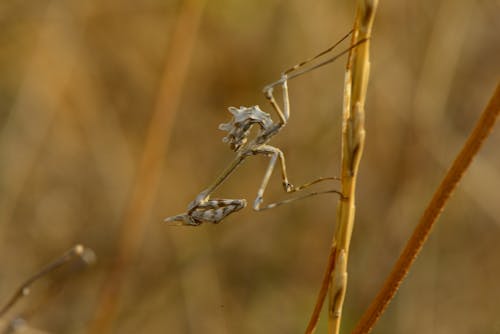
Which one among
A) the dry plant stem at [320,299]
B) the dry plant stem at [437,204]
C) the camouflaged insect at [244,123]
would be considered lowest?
the dry plant stem at [320,299]

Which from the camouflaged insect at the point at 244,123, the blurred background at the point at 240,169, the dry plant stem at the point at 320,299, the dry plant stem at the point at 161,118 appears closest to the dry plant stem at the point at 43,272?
the camouflaged insect at the point at 244,123

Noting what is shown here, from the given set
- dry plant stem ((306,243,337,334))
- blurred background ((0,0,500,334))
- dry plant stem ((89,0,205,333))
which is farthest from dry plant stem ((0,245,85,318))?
blurred background ((0,0,500,334))

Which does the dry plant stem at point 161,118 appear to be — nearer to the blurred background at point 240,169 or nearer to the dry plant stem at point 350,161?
the blurred background at point 240,169

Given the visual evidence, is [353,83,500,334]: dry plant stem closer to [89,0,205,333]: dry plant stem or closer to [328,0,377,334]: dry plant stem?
[328,0,377,334]: dry plant stem

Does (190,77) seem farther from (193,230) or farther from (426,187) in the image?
(426,187)

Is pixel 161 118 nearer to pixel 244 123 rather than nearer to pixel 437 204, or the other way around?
pixel 244 123
